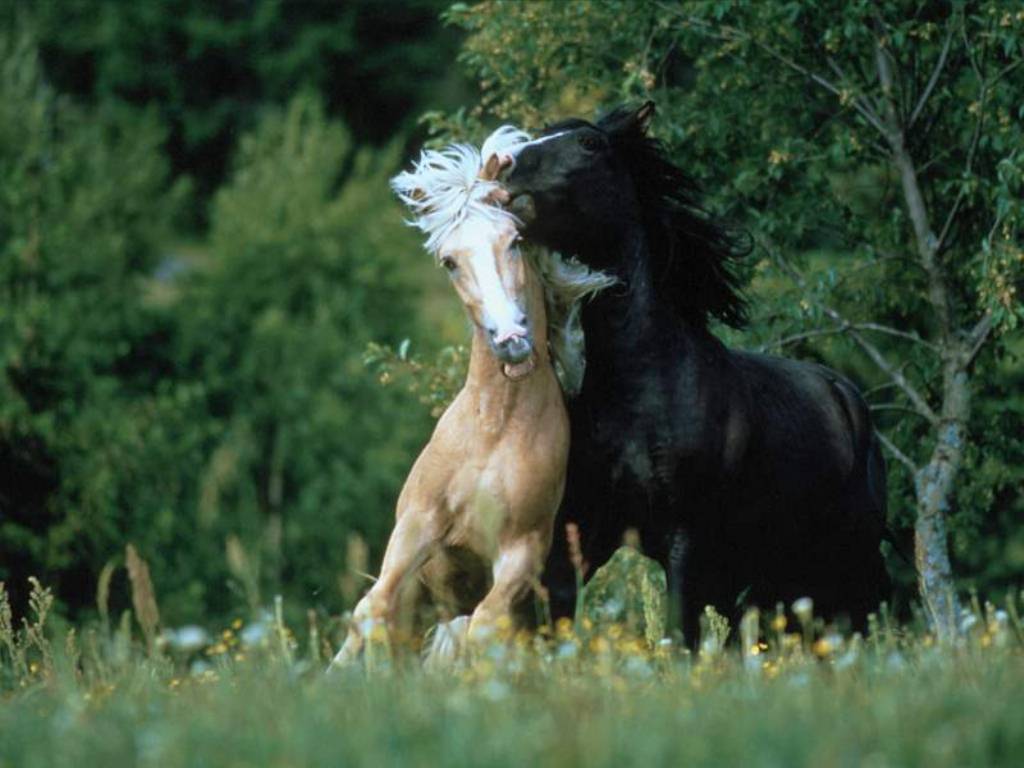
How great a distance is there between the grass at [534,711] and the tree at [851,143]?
4.54 meters

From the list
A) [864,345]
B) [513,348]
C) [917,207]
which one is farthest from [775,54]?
[513,348]

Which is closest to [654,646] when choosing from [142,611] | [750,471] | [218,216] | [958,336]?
[750,471]

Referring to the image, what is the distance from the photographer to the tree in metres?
11.1

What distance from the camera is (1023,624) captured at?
706 centimetres

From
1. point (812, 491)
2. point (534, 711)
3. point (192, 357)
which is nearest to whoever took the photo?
point (534, 711)

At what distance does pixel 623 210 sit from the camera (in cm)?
874

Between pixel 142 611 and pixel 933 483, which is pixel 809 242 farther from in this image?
pixel 142 611

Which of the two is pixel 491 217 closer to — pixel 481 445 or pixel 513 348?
pixel 513 348

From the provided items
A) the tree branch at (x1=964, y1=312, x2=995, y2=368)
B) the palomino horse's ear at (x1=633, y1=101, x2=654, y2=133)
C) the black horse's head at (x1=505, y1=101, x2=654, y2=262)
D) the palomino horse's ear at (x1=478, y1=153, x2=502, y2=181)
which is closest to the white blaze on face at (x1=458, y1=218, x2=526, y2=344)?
the palomino horse's ear at (x1=478, y1=153, x2=502, y2=181)

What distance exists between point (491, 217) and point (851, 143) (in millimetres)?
3987

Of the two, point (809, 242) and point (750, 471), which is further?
point (809, 242)

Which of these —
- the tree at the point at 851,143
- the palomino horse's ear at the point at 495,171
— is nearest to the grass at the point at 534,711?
the palomino horse's ear at the point at 495,171

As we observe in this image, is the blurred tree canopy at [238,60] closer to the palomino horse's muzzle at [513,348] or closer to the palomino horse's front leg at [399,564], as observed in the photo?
the palomino horse's front leg at [399,564]

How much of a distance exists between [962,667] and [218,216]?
83.2 feet
